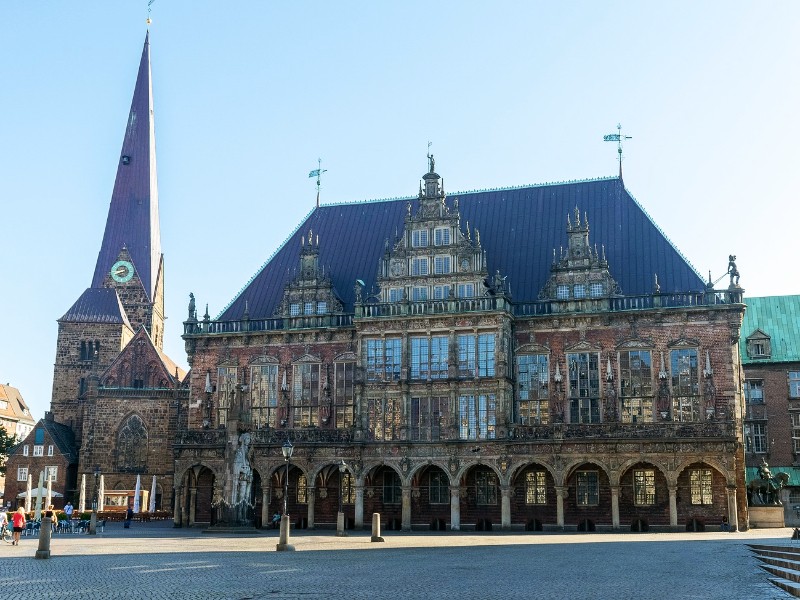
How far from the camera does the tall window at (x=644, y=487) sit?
48.6 m

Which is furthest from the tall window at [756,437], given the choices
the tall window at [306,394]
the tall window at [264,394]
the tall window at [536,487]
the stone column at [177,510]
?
the stone column at [177,510]

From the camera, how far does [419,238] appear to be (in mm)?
54469

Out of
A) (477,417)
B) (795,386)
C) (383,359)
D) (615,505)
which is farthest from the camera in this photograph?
(795,386)

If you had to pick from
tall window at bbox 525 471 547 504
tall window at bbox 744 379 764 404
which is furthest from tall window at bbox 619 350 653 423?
tall window at bbox 744 379 764 404

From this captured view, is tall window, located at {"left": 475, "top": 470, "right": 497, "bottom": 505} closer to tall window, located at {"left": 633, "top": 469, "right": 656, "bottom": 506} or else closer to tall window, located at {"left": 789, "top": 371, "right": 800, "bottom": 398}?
tall window, located at {"left": 633, "top": 469, "right": 656, "bottom": 506}

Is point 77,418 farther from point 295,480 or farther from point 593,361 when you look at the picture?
point 593,361

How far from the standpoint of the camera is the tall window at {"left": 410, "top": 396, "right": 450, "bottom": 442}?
5066cm

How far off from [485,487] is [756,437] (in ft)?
79.1

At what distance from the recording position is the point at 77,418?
3307 inches

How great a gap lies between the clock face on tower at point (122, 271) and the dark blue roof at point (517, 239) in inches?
1216

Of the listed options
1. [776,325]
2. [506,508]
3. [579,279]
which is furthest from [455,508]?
[776,325]

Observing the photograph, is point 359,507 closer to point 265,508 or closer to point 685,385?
point 265,508

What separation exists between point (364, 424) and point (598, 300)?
555 inches

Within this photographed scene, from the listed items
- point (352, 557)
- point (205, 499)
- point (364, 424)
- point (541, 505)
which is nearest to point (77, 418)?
point (205, 499)
